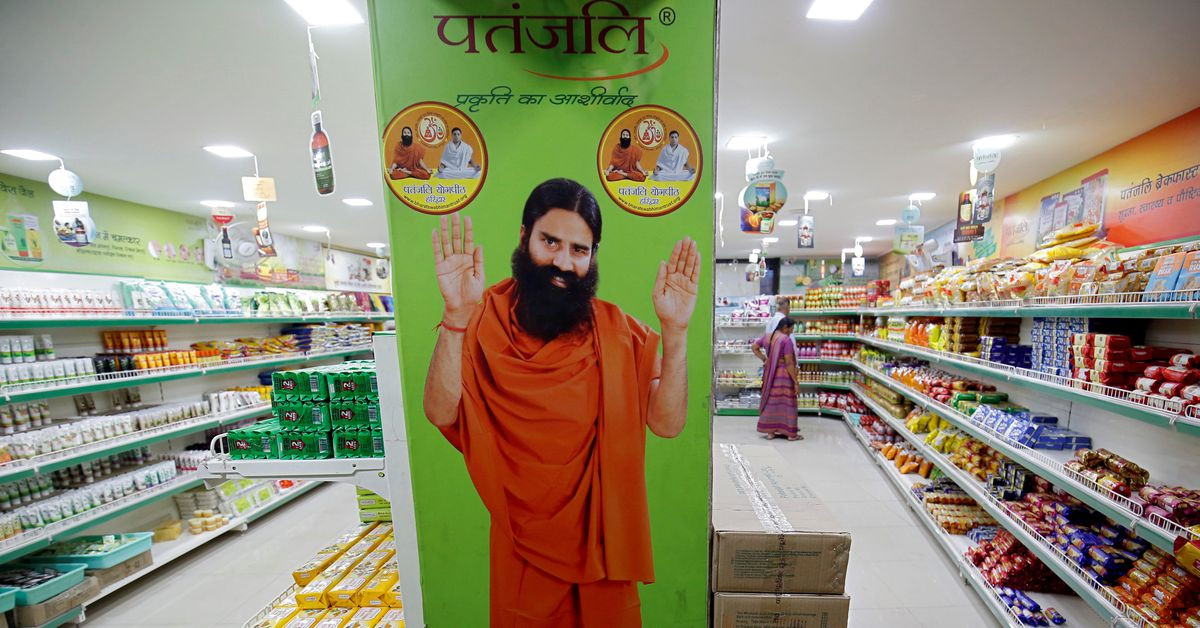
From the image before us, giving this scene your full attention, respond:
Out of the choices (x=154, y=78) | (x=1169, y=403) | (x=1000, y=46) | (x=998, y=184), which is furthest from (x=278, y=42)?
(x=998, y=184)

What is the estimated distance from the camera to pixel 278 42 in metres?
1.93

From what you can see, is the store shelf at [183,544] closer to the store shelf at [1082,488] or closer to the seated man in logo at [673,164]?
the seated man in logo at [673,164]

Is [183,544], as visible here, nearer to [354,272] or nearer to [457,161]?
[457,161]

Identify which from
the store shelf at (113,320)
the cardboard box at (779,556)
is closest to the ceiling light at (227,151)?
the store shelf at (113,320)

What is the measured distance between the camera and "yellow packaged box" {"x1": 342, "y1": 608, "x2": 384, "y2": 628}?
1617mm

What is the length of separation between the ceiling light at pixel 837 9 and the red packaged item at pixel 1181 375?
6.99ft

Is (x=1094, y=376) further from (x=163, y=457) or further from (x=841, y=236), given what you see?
(x=163, y=457)

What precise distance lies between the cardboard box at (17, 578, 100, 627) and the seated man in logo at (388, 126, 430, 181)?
13.9 feet

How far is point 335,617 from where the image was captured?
5.50ft

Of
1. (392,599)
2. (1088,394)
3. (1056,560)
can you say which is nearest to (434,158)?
(392,599)

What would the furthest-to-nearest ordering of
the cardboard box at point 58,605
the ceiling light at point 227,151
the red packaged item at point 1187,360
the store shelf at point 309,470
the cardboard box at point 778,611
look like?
the ceiling light at point 227,151, the cardboard box at point 58,605, the red packaged item at point 1187,360, the store shelf at point 309,470, the cardboard box at point 778,611

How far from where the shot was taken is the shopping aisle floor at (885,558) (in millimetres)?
2871

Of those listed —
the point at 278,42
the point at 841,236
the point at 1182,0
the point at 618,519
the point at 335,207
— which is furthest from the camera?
the point at 841,236

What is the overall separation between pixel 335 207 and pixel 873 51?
5272 millimetres
